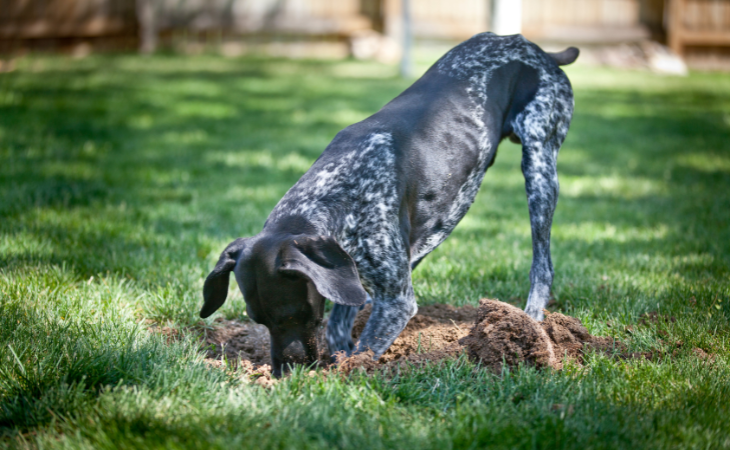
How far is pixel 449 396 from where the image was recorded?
251 centimetres

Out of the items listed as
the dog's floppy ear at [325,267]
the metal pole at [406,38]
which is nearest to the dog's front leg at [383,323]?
the dog's floppy ear at [325,267]

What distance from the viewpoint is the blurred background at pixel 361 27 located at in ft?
44.4

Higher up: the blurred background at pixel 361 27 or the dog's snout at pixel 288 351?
the blurred background at pixel 361 27

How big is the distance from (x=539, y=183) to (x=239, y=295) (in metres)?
1.95

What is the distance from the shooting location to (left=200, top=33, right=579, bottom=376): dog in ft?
8.41

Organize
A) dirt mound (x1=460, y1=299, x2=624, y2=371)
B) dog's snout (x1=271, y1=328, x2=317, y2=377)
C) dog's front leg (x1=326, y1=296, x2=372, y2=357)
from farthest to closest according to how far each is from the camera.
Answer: dog's front leg (x1=326, y1=296, x2=372, y2=357)
dirt mound (x1=460, y1=299, x2=624, y2=371)
dog's snout (x1=271, y1=328, x2=317, y2=377)

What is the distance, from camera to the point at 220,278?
265cm

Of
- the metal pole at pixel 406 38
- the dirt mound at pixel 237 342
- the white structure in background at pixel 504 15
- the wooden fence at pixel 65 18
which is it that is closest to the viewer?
the dirt mound at pixel 237 342

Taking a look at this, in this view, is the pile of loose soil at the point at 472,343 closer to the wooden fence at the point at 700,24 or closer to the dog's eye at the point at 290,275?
the dog's eye at the point at 290,275

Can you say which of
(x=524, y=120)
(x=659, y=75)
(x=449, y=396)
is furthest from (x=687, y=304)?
(x=659, y=75)

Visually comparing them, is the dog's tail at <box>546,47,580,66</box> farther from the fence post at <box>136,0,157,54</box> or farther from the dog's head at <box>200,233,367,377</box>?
the fence post at <box>136,0,157,54</box>

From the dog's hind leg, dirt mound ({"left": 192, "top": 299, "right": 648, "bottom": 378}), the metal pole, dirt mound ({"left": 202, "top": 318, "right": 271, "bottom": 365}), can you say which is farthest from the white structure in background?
dirt mound ({"left": 202, "top": 318, "right": 271, "bottom": 365})

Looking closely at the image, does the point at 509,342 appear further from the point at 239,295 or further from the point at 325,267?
the point at 239,295

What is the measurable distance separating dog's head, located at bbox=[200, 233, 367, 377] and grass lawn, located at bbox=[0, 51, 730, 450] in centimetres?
20
